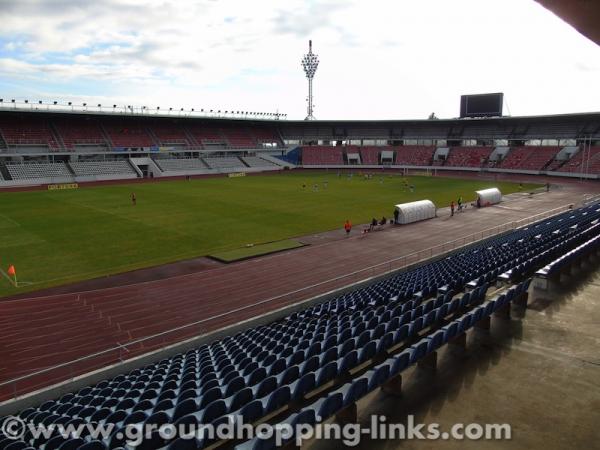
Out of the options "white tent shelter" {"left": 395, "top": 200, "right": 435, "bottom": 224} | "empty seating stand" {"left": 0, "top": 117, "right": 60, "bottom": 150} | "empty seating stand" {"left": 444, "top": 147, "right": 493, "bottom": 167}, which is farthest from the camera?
"empty seating stand" {"left": 444, "top": 147, "right": 493, "bottom": 167}

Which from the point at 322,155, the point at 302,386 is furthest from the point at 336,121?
the point at 302,386

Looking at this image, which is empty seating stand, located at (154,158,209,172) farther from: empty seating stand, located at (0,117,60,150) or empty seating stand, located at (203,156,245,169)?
empty seating stand, located at (0,117,60,150)

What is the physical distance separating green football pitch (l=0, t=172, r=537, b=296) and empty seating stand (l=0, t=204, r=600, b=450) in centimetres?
1176

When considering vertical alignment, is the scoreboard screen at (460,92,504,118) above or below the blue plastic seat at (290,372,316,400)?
above

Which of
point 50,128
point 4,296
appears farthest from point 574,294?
point 50,128

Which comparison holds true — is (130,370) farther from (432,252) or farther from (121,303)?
(432,252)

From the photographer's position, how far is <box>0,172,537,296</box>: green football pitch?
25062mm

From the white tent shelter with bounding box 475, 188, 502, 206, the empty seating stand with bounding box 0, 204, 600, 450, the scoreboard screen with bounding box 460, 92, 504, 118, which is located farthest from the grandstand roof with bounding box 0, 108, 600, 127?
the empty seating stand with bounding box 0, 204, 600, 450

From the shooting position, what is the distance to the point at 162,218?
1465 inches

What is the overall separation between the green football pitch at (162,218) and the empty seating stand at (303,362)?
11756 millimetres

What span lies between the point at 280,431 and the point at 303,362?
9.57ft

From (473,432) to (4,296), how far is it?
20.3 metres

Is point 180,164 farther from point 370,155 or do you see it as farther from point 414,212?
point 414,212

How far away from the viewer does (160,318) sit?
56.0 ft
